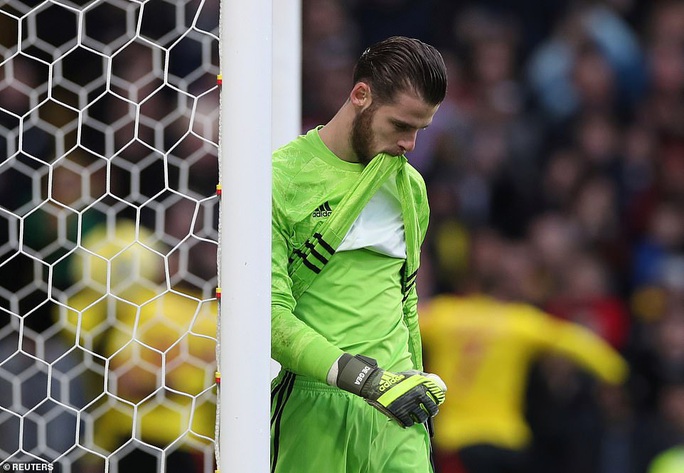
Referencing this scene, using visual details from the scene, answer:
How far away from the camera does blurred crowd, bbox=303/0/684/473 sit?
4.70 m

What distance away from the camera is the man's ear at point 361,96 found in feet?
7.60

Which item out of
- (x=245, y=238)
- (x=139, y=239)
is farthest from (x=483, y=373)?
(x=245, y=238)

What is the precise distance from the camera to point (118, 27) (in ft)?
14.2

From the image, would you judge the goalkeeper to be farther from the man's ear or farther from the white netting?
the white netting

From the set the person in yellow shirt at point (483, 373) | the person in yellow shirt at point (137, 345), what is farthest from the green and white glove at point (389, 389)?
the person in yellow shirt at point (483, 373)

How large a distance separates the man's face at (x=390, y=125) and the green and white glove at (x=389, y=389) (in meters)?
0.44

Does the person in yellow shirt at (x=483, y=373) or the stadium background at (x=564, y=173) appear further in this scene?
the stadium background at (x=564, y=173)

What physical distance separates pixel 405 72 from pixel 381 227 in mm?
326

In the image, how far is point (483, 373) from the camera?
15.0ft

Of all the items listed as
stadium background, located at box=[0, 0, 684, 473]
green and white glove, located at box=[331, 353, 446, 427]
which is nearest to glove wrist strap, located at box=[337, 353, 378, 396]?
green and white glove, located at box=[331, 353, 446, 427]

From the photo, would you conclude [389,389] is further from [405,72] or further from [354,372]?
[405,72]

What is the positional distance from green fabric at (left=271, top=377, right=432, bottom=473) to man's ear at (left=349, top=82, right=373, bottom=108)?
1.86ft

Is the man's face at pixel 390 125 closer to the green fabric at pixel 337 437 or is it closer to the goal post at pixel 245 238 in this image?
the goal post at pixel 245 238

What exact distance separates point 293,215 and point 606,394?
279 centimetres
